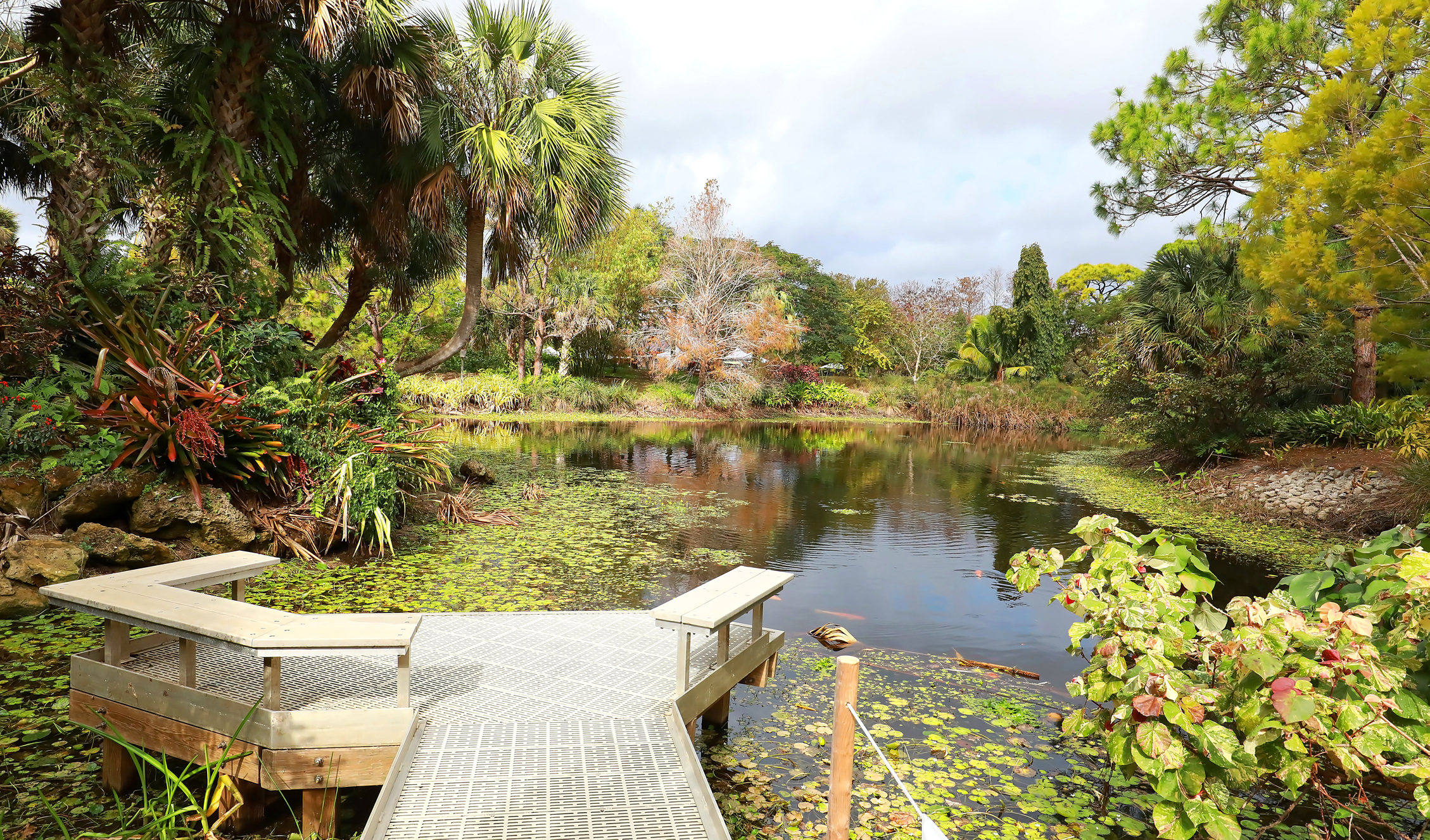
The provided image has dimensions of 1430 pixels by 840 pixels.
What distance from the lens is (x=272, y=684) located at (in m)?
2.99

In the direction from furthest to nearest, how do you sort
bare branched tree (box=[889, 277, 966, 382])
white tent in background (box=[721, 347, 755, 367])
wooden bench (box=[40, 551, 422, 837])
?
bare branched tree (box=[889, 277, 966, 382]), white tent in background (box=[721, 347, 755, 367]), wooden bench (box=[40, 551, 422, 837])

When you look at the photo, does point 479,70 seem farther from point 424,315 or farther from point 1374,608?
point 424,315

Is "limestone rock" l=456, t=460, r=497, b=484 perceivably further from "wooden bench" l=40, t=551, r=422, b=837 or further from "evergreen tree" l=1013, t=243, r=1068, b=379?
"evergreen tree" l=1013, t=243, r=1068, b=379

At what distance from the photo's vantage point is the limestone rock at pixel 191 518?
5.90 metres

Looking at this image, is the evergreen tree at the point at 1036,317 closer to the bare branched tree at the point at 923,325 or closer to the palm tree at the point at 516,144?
the bare branched tree at the point at 923,325

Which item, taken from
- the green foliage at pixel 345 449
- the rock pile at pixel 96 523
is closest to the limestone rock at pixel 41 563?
the rock pile at pixel 96 523

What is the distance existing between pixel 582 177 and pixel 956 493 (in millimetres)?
8171

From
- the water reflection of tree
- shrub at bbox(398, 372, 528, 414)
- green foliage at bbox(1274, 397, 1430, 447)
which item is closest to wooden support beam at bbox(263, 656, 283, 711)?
the water reflection of tree

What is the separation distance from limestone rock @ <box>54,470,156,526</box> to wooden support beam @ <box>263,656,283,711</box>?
392 cm

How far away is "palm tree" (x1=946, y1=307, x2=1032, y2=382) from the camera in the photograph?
1225 inches

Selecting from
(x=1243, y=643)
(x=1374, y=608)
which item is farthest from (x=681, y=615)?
(x=1374, y=608)

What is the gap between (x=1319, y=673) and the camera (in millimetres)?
2293

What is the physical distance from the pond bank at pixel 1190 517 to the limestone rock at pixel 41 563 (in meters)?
8.79

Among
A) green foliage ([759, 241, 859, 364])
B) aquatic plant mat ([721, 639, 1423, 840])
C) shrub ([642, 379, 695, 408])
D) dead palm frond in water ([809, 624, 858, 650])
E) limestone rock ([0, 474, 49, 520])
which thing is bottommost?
aquatic plant mat ([721, 639, 1423, 840])
